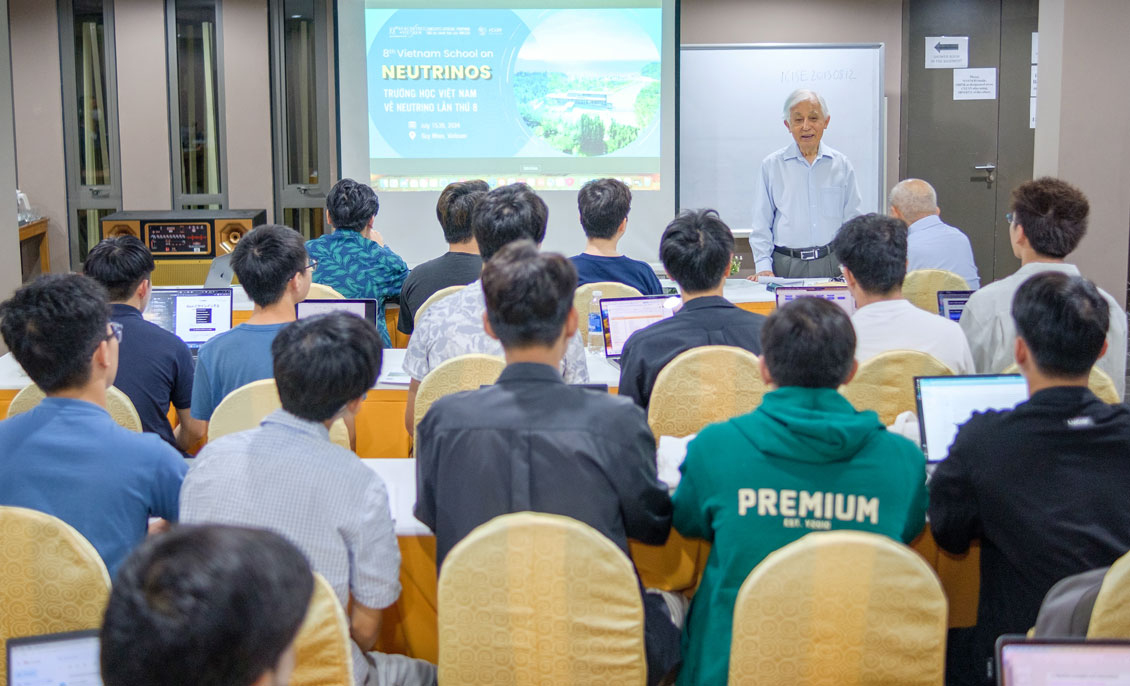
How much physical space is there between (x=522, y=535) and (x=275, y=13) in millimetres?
7044

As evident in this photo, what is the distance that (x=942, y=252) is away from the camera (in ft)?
16.7

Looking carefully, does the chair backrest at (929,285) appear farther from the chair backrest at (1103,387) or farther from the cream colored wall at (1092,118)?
the chair backrest at (1103,387)

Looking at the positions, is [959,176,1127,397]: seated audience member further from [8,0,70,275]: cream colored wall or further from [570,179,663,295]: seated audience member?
[8,0,70,275]: cream colored wall

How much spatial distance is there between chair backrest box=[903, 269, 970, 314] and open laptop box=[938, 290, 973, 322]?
1.88 feet

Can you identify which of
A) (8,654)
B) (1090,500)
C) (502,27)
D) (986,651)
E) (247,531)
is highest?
(502,27)

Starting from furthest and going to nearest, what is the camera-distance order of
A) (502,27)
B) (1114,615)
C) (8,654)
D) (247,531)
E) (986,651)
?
(502,27), (986,651), (1114,615), (8,654), (247,531)

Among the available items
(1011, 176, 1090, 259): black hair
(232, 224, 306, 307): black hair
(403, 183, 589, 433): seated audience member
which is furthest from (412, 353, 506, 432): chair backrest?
(1011, 176, 1090, 259): black hair

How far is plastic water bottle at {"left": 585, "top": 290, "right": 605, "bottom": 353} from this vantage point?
14.1ft

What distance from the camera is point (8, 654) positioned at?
1.63m

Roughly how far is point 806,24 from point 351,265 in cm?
428

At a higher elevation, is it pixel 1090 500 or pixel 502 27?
pixel 502 27

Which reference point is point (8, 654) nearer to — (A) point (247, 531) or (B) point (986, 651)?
(A) point (247, 531)

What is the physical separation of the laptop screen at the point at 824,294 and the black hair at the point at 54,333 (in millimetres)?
2719

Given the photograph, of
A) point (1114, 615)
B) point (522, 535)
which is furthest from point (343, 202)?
point (1114, 615)
